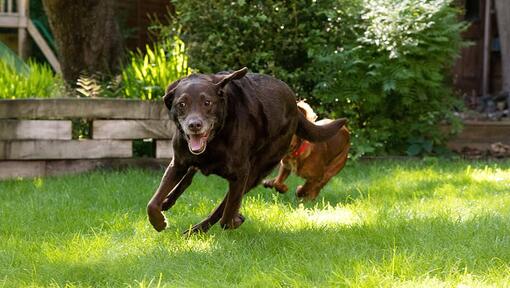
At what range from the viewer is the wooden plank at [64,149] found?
23.1ft

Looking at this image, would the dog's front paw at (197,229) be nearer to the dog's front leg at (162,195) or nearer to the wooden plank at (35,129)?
the dog's front leg at (162,195)

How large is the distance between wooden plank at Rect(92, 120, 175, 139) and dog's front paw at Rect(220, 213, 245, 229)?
321 cm

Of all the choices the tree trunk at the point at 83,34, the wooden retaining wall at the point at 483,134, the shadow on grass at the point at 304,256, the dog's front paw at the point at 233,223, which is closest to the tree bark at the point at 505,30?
the wooden retaining wall at the point at 483,134

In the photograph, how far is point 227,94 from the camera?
170 inches

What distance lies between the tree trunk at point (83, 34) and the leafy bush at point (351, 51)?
91 centimetres

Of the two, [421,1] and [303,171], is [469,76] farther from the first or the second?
[303,171]

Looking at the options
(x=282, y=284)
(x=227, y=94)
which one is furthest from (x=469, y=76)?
(x=282, y=284)

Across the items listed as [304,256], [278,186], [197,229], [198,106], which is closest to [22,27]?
[278,186]

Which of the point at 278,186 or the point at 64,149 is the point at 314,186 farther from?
the point at 64,149

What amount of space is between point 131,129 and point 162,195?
3422mm

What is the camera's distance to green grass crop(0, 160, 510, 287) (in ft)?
11.4

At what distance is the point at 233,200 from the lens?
432cm

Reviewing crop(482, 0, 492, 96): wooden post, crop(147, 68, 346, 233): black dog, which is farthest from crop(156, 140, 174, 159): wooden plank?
crop(482, 0, 492, 96): wooden post

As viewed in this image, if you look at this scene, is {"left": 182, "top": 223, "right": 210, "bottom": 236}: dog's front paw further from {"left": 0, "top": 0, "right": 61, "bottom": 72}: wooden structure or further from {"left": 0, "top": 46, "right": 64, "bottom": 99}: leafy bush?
{"left": 0, "top": 0, "right": 61, "bottom": 72}: wooden structure
